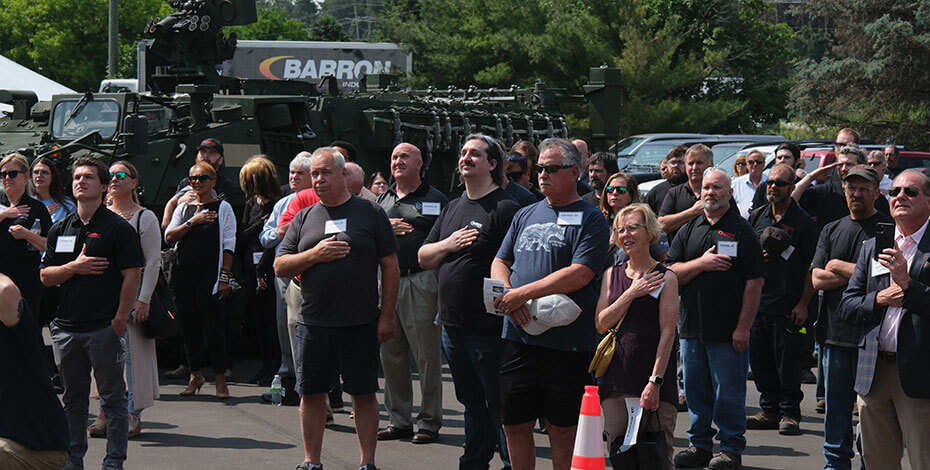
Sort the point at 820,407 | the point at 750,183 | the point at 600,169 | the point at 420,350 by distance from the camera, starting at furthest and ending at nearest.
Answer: the point at 750,183 < the point at 600,169 < the point at 820,407 < the point at 420,350

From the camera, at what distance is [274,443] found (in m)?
8.41

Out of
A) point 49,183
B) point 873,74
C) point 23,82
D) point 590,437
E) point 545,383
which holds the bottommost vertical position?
point 590,437

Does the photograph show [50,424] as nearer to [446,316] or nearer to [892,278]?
[446,316]

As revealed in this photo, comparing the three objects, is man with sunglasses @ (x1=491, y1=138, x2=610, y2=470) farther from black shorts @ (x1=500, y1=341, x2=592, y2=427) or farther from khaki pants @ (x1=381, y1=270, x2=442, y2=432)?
khaki pants @ (x1=381, y1=270, x2=442, y2=432)

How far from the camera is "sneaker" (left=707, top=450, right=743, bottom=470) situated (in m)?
7.81

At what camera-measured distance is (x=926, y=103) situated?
3159 cm

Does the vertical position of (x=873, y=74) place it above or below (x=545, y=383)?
above

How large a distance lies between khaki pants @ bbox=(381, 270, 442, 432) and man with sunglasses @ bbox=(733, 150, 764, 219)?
14.3ft

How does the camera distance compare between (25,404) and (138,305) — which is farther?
(138,305)

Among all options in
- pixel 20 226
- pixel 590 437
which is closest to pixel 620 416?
pixel 590 437

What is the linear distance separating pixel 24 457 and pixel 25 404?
0.23 m

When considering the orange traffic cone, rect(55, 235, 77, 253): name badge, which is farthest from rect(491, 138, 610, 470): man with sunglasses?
rect(55, 235, 77, 253): name badge

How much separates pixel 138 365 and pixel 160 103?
4.63 meters

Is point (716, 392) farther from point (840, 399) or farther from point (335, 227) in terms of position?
point (335, 227)
